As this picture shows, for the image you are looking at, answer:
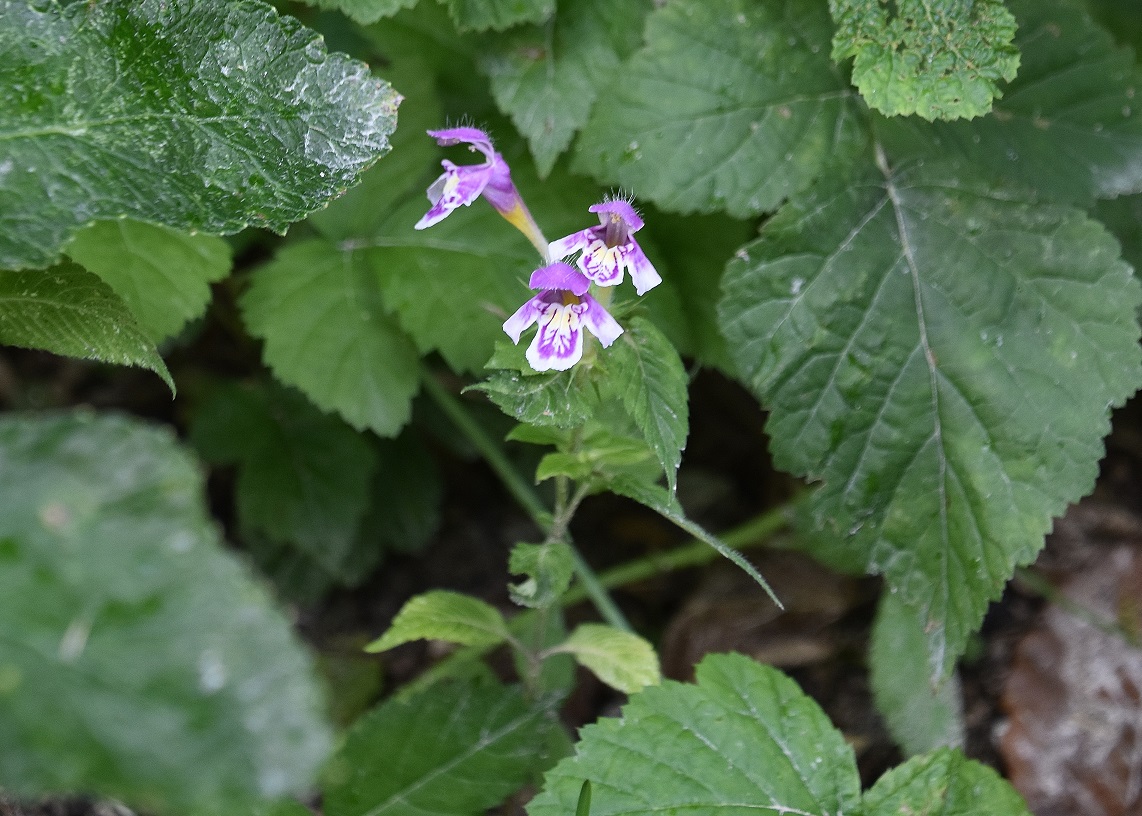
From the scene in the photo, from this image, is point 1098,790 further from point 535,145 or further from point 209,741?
point 209,741

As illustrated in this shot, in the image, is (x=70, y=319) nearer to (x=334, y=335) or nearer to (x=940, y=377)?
(x=334, y=335)

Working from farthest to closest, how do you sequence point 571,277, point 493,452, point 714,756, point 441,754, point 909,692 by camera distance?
point 493,452, point 909,692, point 441,754, point 714,756, point 571,277

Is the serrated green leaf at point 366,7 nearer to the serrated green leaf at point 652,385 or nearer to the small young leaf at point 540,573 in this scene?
the serrated green leaf at point 652,385

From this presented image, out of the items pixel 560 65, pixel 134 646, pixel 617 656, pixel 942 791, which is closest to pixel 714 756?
pixel 617 656

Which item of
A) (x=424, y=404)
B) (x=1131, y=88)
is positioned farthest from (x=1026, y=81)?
(x=424, y=404)

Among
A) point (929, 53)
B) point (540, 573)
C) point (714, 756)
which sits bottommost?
point (714, 756)
